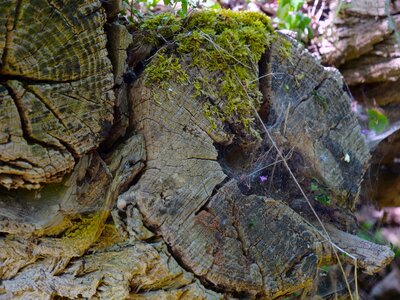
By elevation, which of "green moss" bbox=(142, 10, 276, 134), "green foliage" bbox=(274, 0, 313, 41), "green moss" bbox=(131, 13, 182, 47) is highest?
"green moss" bbox=(131, 13, 182, 47)

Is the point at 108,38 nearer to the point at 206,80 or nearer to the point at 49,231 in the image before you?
the point at 206,80

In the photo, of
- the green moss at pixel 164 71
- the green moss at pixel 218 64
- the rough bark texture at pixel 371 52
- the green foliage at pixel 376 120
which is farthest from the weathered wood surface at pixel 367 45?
the green moss at pixel 164 71

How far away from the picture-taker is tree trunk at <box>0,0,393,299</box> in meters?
1.54

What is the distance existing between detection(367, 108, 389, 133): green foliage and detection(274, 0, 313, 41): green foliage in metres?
0.79

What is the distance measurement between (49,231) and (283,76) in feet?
4.49

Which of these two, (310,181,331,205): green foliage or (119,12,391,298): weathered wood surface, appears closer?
(119,12,391,298): weathered wood surface

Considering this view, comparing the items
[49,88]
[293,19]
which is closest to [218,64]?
[49,88]

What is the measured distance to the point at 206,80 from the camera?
1934 millimetres

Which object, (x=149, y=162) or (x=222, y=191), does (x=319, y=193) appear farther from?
(x=149, y=162)

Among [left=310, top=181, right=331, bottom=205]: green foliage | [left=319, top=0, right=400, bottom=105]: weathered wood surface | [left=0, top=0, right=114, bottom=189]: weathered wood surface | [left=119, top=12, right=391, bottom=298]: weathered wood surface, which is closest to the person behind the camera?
[left=0, top=0, right=114, bottom=189]: weathered wood surface

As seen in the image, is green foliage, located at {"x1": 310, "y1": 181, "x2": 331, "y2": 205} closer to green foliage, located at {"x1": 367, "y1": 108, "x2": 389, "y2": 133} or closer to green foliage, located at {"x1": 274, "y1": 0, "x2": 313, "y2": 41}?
green foliage, located at {"x1": 367, "y1": 108, "x2": 389, "y2": 133}

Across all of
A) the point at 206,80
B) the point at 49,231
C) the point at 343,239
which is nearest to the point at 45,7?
the point at 206,80

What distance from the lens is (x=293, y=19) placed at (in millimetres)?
3324

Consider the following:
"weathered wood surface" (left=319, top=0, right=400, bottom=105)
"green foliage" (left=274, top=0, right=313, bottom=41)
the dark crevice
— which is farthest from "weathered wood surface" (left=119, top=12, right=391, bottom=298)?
"weathered wood surface" (left=319, top=0, right=400, bottom=105)
